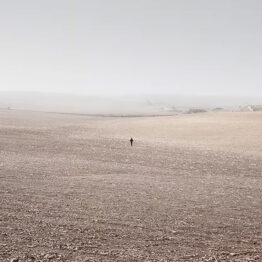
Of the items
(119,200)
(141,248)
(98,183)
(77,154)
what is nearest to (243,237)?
(141,248)

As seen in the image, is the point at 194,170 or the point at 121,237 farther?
the point at 194,170

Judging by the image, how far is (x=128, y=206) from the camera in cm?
1670

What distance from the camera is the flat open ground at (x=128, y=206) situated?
38.9 feet

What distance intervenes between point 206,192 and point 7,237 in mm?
10965

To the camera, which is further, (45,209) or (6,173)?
(6,173)

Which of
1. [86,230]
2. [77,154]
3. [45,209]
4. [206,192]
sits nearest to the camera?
[86,230]

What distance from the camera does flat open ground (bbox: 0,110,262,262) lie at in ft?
38.9

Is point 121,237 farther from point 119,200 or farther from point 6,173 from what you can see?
point 6,173

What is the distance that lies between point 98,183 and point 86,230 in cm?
797

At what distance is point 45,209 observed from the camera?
51.0ft

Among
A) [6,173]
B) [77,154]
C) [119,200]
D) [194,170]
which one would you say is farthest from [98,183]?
[77,154]

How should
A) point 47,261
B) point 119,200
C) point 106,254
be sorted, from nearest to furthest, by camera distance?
point 47,261
point 106,254
point 119,200

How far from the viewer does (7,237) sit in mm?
12266

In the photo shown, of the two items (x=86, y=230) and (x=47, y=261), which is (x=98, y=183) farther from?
(x=47, y=261)
